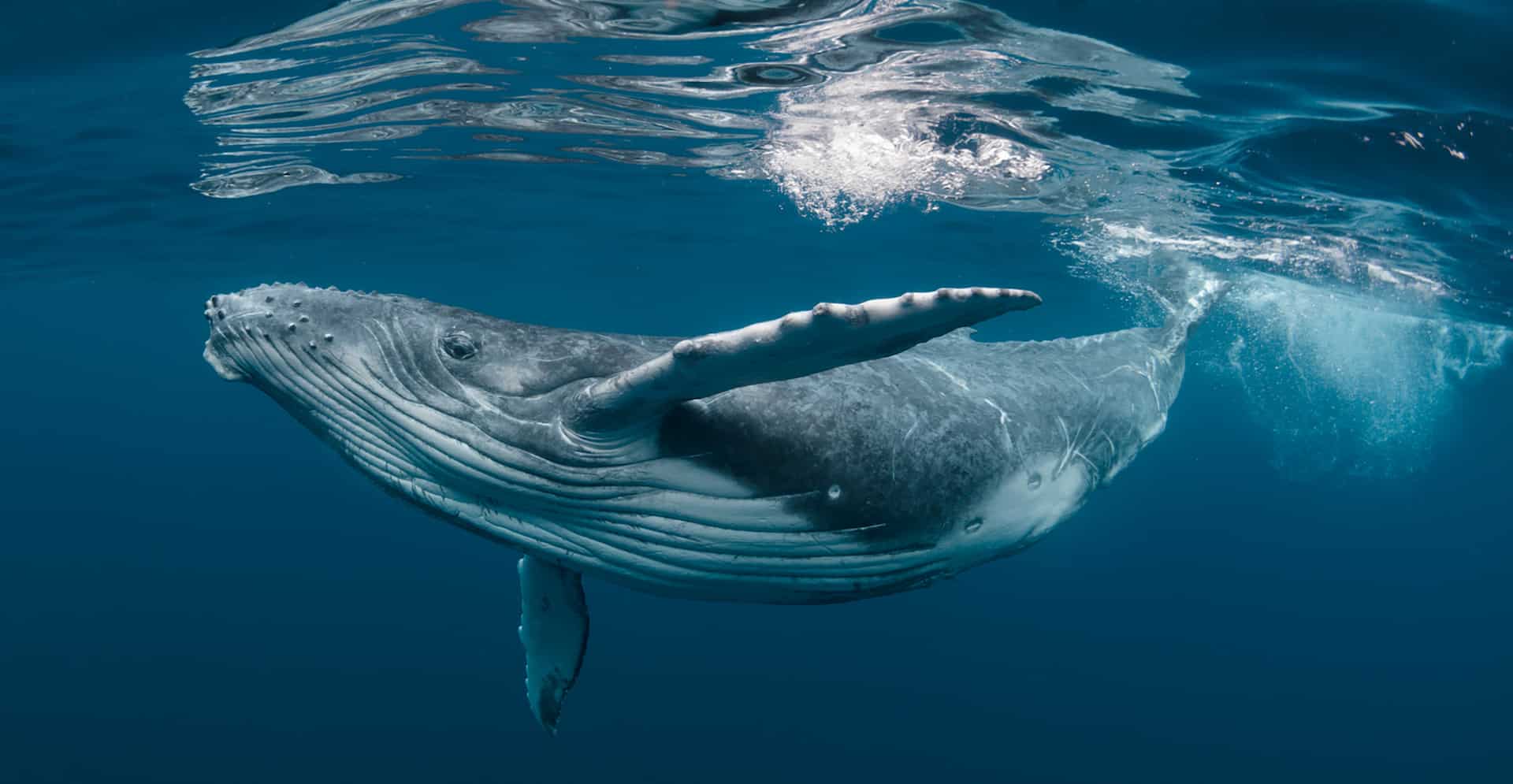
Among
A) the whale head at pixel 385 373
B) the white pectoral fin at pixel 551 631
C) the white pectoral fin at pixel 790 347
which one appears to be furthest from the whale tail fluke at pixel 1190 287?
the whale head at pixel 385 373

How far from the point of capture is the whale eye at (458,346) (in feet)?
12.9

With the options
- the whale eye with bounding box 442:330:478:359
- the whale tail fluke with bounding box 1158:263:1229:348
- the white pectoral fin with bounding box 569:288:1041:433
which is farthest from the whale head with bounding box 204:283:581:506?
the whale tail fluke with bounding box 1158:263:1229:348

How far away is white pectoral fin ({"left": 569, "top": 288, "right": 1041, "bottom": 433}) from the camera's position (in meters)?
2.83

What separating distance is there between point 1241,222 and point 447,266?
2583cm

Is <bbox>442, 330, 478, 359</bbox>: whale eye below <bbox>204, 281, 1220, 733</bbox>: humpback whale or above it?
above

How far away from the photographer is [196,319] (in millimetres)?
50094

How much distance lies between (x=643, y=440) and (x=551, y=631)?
7.16 feet

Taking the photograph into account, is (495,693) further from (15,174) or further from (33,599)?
(33,599)

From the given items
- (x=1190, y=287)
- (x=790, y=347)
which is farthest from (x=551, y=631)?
(x=1190, y=287)

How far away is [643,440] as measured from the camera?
3871 millimetres

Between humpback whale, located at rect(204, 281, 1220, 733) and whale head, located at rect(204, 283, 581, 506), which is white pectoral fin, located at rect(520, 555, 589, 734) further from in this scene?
whale head, located at rect(204, 283, 581, 506)

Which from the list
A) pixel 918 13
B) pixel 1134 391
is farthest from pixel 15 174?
pixel 1134 391

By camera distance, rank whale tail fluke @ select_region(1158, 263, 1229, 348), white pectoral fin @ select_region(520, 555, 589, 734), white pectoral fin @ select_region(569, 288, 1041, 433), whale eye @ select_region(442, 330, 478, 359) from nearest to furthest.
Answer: white pectoral fin @ select_region(569, 288, 1041, 433)
whale eye @ select_region(442, 330, 478, 359)
white pectoral fin @ select_region(520, 555, 589, 734)
whale tail fluke @ select_region(1158, 263, 1229, 348)


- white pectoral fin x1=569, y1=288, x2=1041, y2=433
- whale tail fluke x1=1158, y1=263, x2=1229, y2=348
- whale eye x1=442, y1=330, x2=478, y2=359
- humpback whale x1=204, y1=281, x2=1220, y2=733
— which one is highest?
white pectoral fin x1=569, y1=288, x2=1041, y2=433
